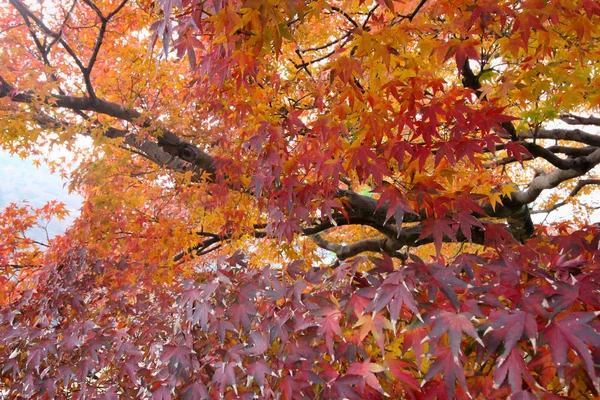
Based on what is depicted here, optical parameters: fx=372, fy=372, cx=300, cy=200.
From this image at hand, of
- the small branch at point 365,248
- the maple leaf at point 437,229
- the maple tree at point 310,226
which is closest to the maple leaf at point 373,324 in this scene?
the maple tree at point 310,226

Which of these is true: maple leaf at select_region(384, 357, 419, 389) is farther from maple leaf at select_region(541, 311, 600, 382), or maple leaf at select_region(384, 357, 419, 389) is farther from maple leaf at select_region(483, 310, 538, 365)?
maple leaf at select_region(541, 311, 600, 382)

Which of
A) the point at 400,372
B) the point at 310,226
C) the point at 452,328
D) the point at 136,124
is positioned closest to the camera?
the point at 452,328

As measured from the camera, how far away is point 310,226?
2869 millimetres

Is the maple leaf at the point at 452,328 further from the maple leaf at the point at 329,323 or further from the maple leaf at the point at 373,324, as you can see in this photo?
the maple leaf at the point at 329,323

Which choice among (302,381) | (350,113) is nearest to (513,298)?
(302,381)

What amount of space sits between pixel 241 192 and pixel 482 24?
280 cm

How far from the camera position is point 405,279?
1.29m

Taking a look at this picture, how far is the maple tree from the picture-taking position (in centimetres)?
120

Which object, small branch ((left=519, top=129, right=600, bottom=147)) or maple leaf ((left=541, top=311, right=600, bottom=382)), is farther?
small branch ((left=519, top=129, right=600, bottom=147))

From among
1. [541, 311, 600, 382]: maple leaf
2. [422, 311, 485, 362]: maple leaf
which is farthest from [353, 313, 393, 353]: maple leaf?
[541, 311, 600, 382]: maple leaf

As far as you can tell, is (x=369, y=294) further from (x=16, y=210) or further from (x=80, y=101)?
(x=16, y=210)

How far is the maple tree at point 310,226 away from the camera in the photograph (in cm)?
120

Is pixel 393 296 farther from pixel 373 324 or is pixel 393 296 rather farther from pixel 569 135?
pixel 569 135

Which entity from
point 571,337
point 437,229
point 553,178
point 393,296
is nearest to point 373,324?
point 393,296
